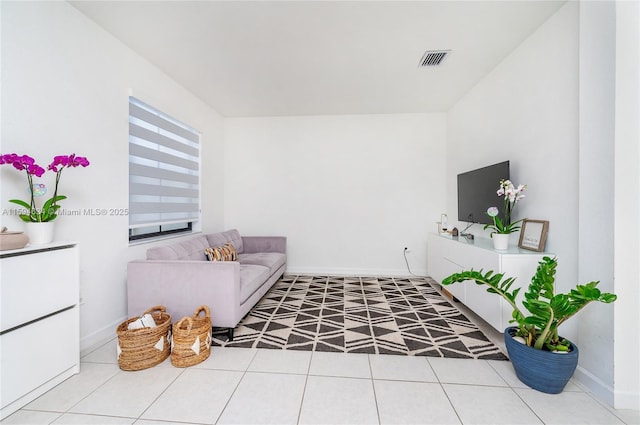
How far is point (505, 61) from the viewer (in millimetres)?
2951

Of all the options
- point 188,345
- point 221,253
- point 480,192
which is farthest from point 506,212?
point 221,253

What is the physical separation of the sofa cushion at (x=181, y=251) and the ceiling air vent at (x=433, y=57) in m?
3.38

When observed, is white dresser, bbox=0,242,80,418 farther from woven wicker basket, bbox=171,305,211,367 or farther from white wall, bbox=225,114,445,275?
white wall, bbox=225,114,445,275

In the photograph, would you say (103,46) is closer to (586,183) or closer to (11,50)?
(11,50)

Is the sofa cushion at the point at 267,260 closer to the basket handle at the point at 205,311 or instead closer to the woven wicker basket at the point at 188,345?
the basket handle at the point at 205,311

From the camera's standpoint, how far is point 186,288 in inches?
94.6

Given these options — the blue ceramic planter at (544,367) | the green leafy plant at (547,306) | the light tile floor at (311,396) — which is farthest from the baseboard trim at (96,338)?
the blue ceramic planter at (544,367)

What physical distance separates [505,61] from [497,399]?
3216 mm

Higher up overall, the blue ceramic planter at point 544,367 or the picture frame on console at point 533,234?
the picture frame on console at point 533,234

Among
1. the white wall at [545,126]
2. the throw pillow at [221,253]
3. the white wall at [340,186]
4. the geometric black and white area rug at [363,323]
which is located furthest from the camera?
the white wall at [340,186]

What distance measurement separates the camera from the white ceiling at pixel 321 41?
2.22 m

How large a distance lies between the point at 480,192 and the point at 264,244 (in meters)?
3.23
